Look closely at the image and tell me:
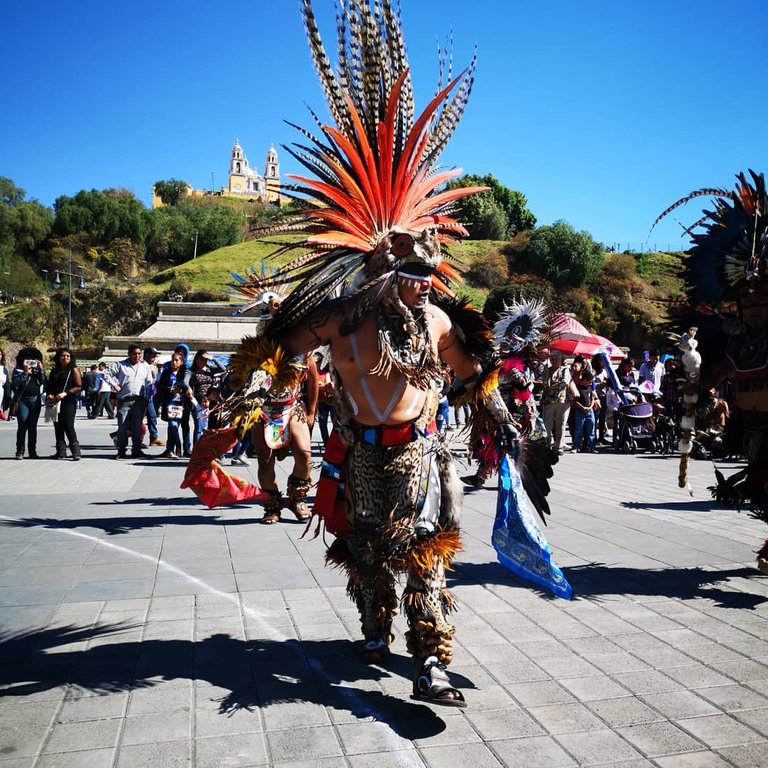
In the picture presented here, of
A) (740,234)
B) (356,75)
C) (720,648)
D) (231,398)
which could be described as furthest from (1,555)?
(740,234)

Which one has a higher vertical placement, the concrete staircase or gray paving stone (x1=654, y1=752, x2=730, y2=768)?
the concrete staircase

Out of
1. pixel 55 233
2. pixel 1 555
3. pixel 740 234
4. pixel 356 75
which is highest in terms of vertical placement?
pixel 55 233

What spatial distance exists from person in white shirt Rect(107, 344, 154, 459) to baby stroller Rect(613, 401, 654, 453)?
923 centimetres

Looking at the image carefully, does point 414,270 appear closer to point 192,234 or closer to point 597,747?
point 597,747

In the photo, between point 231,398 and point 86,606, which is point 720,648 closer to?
point 231,398

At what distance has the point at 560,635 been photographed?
3.91 metres

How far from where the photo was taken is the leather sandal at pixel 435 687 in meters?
2.95

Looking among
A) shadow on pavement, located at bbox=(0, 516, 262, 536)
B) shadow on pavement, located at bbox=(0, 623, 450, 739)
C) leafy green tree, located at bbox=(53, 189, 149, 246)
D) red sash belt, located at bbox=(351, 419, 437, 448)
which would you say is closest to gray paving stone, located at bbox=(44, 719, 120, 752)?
shadow on pavement, located at bbox=(0, 623, 450, 739)

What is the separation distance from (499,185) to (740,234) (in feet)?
236

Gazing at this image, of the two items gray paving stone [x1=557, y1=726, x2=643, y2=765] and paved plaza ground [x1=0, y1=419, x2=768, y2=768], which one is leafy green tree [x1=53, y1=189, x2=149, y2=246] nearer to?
paved plaza ground [x1=0, y1=419, x2=768, y2=768]

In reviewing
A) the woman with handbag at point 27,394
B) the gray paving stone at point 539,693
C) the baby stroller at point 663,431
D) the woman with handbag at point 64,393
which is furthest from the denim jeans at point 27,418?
the baby stroller at point 663,431

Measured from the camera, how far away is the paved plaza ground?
8.93ft

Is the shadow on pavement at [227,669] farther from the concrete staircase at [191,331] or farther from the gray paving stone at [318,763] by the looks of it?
the concrete staircase at [191,331]

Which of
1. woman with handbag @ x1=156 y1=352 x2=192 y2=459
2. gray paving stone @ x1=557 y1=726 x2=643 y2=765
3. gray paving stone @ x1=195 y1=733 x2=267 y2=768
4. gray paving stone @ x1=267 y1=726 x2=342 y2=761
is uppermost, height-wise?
woman with handbag @ x1=156 y1=352 x2=192 y2=459
